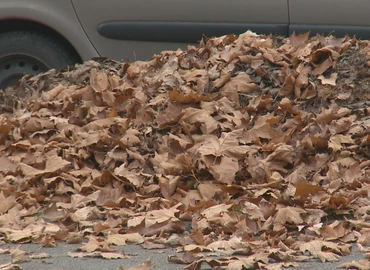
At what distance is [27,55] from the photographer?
281 inches

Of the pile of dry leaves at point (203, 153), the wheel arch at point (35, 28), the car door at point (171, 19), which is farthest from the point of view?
the wheel arch at point (35, 28)

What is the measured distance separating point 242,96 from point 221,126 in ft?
1.30

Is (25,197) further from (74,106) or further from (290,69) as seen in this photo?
(290,69)

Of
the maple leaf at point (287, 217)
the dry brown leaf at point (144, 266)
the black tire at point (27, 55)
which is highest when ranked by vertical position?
the black tire at point (27, 55)

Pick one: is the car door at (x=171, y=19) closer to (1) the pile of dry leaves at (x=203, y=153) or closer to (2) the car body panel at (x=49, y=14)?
(2) the car body panel at (x=49, y=14)

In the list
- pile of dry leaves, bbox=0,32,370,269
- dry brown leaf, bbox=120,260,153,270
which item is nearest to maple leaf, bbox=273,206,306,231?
pile of dry leaves, bbox=0,32,370,269

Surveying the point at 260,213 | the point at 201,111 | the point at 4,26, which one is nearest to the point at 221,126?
the point at 201,111

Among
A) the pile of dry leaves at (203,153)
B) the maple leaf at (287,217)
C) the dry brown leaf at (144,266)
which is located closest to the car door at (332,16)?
the pile of dry leaves at (203,153)

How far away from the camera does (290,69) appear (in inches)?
233

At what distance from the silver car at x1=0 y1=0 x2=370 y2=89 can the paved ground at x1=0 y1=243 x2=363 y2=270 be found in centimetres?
315

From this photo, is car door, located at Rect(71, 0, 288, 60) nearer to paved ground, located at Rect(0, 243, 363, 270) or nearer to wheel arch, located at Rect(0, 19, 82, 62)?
wheel arch, located at Rect(0, 19, 82, 62)

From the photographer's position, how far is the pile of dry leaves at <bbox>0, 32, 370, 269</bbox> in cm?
437

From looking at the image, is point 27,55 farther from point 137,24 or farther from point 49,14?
point 137,24

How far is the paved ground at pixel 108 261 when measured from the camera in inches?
154
